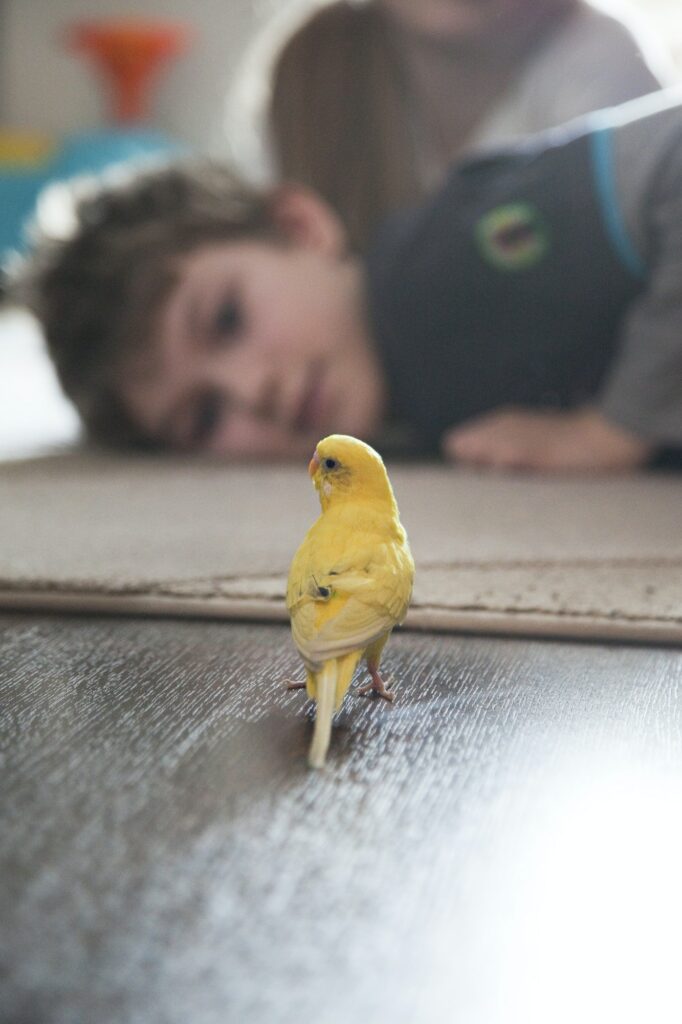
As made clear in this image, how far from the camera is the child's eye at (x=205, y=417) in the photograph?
127 centimetres

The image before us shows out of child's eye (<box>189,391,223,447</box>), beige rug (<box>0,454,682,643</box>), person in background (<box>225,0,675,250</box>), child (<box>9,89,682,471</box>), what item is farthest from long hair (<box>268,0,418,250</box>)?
beige rug (<box>0,454,682,643</box>)

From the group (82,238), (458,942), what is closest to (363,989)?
(458,942)

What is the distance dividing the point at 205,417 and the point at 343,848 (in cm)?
107

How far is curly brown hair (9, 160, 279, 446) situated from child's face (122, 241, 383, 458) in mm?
34

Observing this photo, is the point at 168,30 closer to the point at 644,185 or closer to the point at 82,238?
the point at 82,238

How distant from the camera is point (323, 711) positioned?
35 centimetres

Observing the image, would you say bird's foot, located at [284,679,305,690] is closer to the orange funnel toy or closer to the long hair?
the long hair

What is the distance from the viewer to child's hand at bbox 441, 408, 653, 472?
1056 mm

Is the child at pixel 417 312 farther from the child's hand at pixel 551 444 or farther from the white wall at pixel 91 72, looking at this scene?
the white wall at pixel 91 72

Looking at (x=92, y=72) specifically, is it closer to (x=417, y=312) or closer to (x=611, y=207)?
(x=417, y=312)

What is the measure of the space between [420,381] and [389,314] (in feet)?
0.36

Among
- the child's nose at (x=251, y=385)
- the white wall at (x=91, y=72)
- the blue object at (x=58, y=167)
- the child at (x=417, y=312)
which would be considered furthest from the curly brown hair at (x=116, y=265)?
the white wall at (x=91, y=72)

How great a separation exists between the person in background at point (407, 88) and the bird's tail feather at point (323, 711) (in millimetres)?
1472

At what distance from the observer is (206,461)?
4.04 feet
